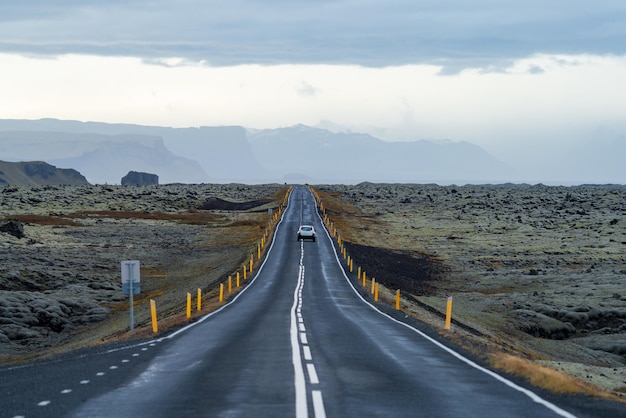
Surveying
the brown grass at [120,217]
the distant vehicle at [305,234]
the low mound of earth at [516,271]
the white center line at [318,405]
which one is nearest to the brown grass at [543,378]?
the low mound of earth at [516,271]

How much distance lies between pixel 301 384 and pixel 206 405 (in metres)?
2.40

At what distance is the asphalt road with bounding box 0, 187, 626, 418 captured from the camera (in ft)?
40.1

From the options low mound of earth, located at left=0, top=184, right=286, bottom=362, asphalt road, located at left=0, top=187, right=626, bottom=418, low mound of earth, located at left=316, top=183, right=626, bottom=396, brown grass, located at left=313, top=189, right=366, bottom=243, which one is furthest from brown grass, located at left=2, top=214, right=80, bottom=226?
asphalt road, located at left=0, top=187, right=626, bottom=418

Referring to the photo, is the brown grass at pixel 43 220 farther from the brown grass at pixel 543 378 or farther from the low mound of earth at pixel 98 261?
the brown grass at pixel 543 378

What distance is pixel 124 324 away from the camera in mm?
36938

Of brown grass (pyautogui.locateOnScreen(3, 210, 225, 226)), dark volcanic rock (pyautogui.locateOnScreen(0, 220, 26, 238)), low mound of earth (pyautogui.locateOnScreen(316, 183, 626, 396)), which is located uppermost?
brown grass (pyautogui.locateOnScreen(3, 210, 225, 226))

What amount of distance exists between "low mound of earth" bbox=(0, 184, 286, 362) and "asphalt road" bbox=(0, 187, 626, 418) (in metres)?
10.0

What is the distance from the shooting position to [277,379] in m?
14.9

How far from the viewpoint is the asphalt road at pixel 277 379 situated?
481 inches

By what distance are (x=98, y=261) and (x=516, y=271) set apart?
31.9 meters

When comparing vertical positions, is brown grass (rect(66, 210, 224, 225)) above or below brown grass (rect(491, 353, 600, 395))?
above

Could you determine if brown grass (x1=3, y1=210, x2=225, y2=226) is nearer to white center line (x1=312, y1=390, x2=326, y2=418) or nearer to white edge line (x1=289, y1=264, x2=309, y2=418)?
white edge line (x1=289, y1=264, x2=309, y2=418)

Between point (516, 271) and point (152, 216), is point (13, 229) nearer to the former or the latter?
point (152, 216)

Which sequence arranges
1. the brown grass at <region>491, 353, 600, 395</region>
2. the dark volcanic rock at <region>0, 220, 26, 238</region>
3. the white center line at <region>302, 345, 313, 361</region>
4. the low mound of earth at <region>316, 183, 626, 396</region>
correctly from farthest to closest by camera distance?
the dark volcanic rock at <region>0, 220, 26, 238</region> < the low mound of earth at <region>316, 183, 626, 396</region> < the white center line at <region>302, 345, 313, 361</region> < the brown grass at <region>491, 353, 600, 395</region>
